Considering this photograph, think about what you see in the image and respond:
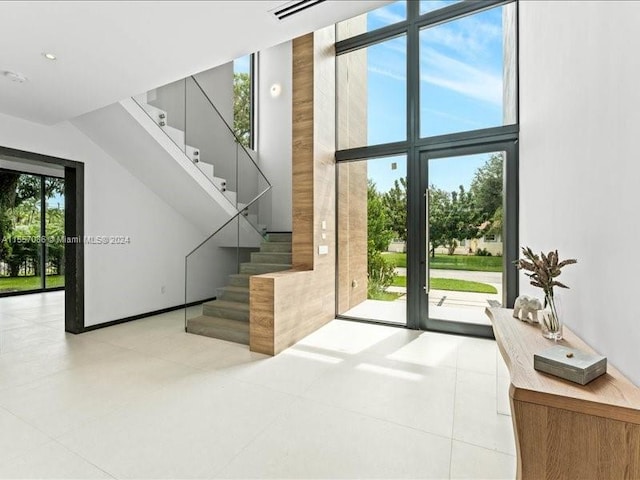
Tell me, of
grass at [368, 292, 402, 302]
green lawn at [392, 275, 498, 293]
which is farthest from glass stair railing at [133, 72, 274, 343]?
green lawn at [392, 275, 498, 293]

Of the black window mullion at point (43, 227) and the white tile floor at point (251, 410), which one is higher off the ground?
the black window mullion at point (43, 227)

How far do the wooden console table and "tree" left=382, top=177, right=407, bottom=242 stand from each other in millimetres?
3595

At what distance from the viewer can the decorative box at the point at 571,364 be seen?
1346 mm

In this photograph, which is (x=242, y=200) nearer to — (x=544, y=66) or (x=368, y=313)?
(x=368, y=313)

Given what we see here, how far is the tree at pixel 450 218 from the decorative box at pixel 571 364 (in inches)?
126

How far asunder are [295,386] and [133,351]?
220 centimetres

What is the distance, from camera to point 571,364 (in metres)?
1.38

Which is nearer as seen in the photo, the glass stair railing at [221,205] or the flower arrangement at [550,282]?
the flower arrangement at [550,282]

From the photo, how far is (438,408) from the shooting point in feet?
8.50

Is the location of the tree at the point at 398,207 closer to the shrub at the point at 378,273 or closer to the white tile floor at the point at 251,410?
the shrub at the point at 378,273

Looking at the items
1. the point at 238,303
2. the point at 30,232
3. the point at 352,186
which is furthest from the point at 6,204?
the point at 352,186

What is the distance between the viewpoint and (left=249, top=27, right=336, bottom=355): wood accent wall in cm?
435

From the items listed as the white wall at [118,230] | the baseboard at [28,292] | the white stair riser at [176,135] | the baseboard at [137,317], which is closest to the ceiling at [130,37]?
the white wall at [118,230]

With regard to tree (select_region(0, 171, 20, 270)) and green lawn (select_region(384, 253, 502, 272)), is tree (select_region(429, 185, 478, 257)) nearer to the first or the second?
green lawn (select_region(384, 253, 502, 272))
